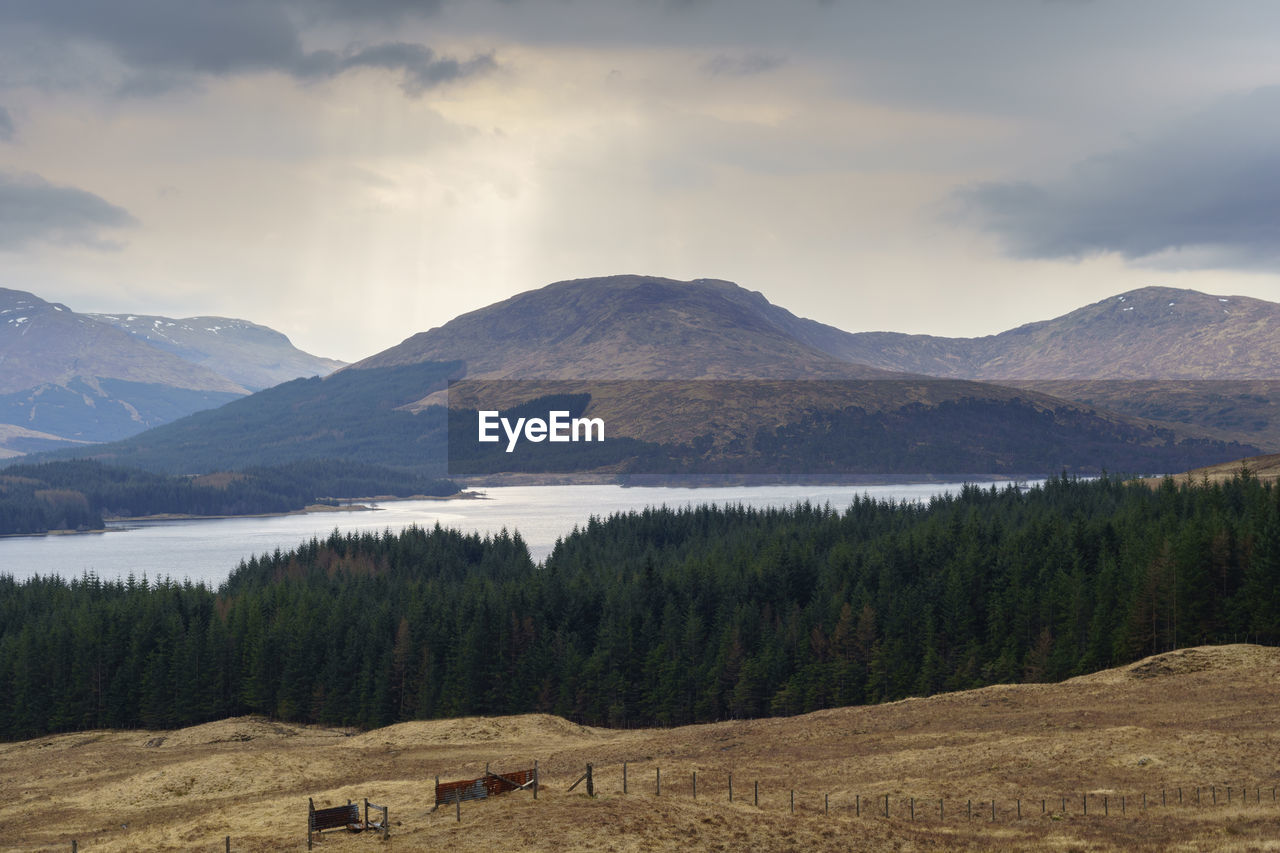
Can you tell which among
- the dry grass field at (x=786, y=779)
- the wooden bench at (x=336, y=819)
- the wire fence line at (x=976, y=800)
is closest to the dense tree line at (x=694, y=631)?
the dry grass field at (x=786, y=779)

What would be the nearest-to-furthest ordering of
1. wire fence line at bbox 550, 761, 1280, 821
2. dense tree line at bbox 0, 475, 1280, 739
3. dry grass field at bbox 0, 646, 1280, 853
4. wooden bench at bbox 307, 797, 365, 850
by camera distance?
dry grass field at bbox 0, 646, 1280, 853
wooden bench at bbox 307, 797, 365, 850
wire fence line at bbox 550, 761, 1280, 821
dense tree line at bbox 0, 475, 1280, 739

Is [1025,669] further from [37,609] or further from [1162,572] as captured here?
[37,609]

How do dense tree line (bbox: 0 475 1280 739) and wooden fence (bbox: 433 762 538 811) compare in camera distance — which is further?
dense tree line (bbox: 0 475 1280 739)

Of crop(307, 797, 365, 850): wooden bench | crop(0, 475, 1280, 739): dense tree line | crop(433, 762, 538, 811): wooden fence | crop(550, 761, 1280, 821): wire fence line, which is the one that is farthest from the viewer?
crop(0, 475, 1280, 739): dense tree line

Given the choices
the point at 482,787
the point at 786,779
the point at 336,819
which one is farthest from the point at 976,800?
the point at 336,819

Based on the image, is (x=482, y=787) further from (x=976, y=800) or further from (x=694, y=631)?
(x=694, y=631)

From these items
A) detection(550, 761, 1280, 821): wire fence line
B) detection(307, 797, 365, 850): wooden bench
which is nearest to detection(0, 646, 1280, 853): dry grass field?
detection(550, 761, 1280, 821): wire fence line

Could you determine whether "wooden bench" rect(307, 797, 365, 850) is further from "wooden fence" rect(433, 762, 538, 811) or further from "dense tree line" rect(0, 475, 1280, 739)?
"dense tree line" rect(0, 475, 1280, 739)

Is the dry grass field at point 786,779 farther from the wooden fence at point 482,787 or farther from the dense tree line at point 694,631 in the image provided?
the dense tree line at point 694,631
